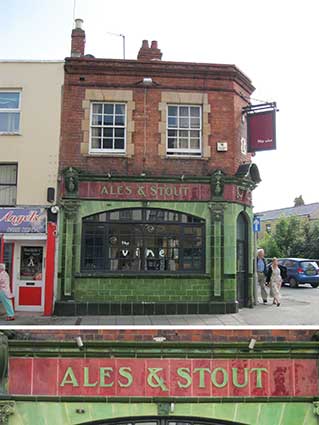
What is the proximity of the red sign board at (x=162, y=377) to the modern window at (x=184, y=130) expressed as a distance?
23.9 ft

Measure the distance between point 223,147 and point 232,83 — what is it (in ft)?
6.17

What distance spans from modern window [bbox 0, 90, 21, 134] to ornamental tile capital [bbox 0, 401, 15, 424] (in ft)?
26.9

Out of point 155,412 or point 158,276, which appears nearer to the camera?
point 155,412

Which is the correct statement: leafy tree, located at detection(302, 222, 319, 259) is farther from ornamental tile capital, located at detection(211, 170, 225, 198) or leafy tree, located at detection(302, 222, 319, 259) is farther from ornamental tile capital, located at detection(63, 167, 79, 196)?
ornamental tile capital, located at detection(63, 167, 79, 196)

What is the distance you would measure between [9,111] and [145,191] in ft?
14.4

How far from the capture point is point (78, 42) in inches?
497

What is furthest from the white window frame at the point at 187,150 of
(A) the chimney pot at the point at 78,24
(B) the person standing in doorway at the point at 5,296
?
(B) the person standing in doorway at the point at 5,296

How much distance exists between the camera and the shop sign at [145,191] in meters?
11.6

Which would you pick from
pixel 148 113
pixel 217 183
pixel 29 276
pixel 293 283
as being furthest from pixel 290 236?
pixel 29 276

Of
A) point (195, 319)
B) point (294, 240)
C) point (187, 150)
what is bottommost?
point (195, 319)

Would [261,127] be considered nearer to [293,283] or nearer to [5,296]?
[5,296]

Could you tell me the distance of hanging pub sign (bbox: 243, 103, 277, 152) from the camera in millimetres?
12242

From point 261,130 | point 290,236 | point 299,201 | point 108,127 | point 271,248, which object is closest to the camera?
point 108,127

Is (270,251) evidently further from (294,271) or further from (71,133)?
(71,133)
